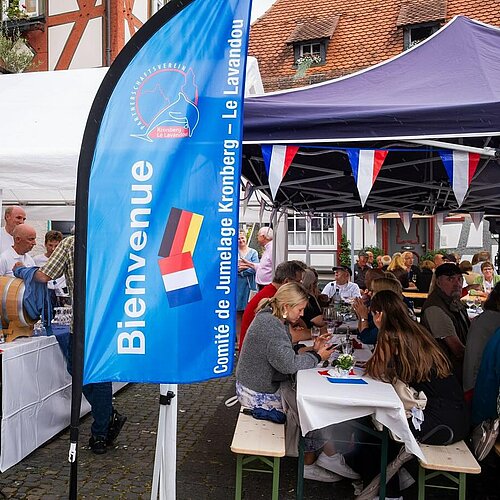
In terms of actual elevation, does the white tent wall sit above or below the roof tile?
below

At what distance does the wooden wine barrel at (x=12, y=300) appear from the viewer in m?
4.12

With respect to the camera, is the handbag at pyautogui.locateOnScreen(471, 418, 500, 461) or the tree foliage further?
the tree foliage

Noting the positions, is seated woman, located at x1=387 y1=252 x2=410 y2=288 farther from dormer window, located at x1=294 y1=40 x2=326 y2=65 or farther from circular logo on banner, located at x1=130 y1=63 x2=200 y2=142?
dormer window, located at x1=294 y1=40 x2=326 y2=65

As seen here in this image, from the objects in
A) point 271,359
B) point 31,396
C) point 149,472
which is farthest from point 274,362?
point 31,396

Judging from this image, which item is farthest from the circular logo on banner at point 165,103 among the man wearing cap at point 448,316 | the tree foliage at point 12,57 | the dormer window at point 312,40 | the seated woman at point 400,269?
the dormer window at point 312,40

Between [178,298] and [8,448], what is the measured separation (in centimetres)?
247

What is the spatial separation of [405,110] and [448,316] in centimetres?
212

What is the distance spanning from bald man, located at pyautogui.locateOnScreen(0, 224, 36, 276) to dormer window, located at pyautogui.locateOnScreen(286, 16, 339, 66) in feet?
52.6

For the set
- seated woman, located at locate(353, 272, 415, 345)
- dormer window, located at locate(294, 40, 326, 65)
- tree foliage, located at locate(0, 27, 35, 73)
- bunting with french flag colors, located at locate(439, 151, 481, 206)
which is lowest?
seated woman, located at locate(353, 272, 415, 345)

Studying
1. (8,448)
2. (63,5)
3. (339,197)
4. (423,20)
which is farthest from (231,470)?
(423,20)

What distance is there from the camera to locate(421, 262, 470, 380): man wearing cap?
450cm

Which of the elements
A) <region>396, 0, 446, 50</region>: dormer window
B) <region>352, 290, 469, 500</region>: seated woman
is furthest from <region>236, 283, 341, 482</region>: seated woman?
<region>396, 0, 446, 50</region>: dormer window

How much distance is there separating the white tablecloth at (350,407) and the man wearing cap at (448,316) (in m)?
1.41

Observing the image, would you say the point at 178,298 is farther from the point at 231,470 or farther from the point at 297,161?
the point at 297,161
